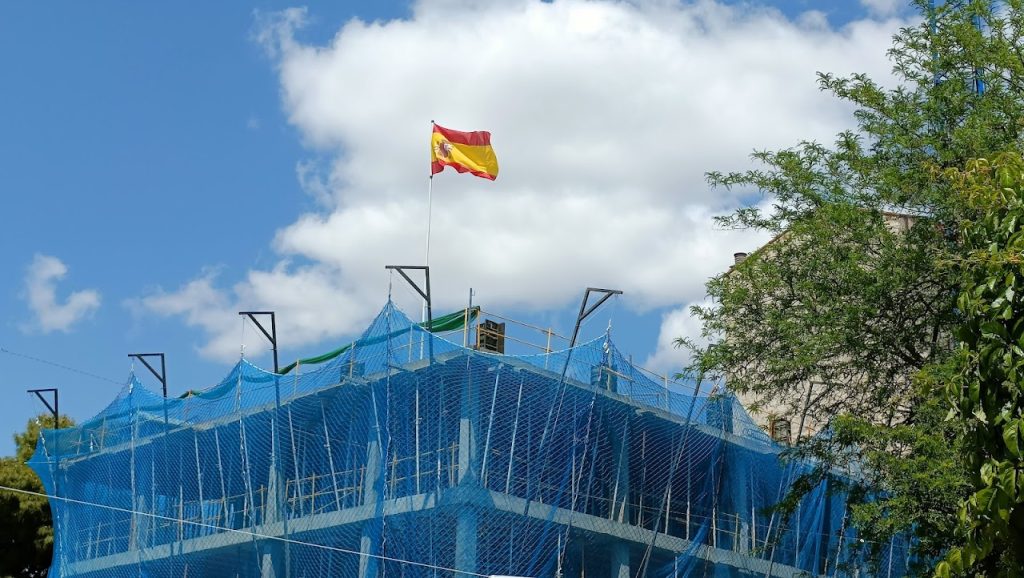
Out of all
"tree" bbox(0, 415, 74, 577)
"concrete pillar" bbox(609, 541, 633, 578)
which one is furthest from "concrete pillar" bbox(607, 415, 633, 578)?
"tree" bbox(0, 415, 74, 577)

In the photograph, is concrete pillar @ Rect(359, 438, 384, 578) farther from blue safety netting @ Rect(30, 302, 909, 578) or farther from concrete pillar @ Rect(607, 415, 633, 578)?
concrete pillar @ Rect(607, 415, 633, 578)

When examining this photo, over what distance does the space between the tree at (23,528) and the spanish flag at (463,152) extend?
17.3 meters

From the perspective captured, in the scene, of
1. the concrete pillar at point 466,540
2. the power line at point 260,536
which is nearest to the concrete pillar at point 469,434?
the concrete pillar at point 466,540

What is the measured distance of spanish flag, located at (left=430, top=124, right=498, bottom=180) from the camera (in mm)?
24344

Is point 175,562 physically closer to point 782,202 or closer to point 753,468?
point 753,468

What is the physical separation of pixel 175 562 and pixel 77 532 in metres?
4.28

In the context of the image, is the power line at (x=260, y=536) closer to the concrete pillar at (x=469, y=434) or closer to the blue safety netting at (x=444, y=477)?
the blue safety netting at (x=444, y=477)

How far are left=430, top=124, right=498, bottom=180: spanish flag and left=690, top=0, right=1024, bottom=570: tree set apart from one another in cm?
655

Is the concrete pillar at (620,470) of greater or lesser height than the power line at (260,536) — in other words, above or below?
above

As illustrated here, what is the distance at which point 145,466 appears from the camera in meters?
26.3

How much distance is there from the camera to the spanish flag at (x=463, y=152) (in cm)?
2434

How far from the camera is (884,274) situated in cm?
1722

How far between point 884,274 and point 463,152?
984 cm

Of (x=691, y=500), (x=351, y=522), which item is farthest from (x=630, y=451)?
(x=351, y=522)
